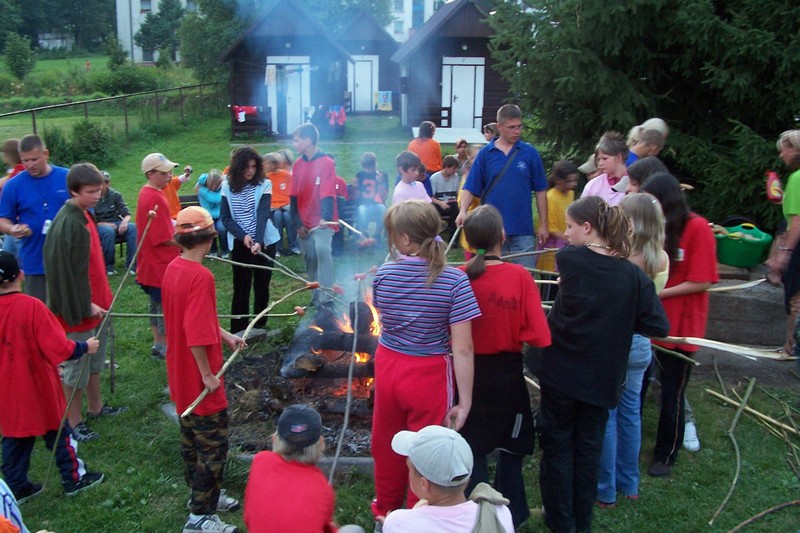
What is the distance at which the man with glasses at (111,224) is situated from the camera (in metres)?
10.1

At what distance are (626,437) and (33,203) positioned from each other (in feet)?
17.5

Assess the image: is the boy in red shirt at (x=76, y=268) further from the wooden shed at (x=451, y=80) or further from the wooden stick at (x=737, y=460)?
the wooden shed at (x=451, y=80)

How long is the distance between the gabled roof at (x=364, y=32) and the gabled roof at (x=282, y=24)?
826cm

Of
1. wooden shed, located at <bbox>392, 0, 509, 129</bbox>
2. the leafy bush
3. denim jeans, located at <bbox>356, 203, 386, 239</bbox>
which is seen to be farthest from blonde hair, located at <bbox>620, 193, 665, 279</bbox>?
the leafy bush

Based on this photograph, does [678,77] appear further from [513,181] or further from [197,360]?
[197,360]

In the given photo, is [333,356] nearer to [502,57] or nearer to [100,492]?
[100,492]

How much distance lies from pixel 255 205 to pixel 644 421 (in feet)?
14.4

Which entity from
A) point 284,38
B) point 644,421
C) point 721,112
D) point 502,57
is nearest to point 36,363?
point 644,421

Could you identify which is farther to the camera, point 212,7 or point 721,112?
point 212,7

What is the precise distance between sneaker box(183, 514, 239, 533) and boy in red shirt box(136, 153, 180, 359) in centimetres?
Answer: 299

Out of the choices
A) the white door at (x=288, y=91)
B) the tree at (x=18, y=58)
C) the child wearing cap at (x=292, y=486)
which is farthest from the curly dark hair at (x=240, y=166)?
the tree at (x=18, y=58)

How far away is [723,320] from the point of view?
748 centimetres

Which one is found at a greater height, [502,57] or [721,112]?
[502,57]

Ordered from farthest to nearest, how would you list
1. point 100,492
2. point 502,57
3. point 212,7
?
point 212,7 < point 502,57 < point 100,492
